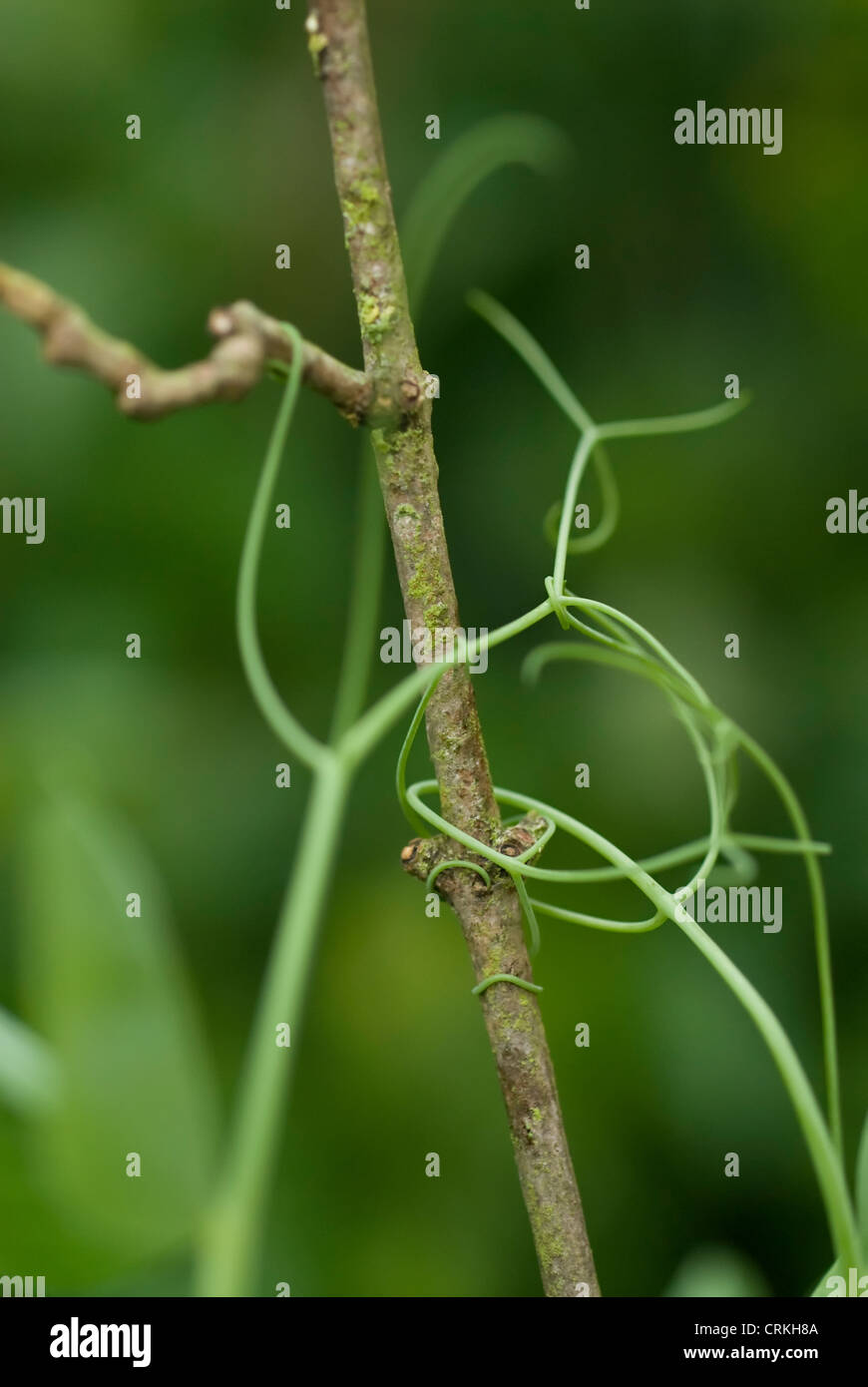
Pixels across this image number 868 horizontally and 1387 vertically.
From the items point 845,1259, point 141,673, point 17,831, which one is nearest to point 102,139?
point 141,673

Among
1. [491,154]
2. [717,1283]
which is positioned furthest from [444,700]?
[491,154]

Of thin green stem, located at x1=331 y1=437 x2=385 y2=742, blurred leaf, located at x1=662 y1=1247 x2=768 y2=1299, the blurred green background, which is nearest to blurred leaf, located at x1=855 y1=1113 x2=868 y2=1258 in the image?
blurred leaf, located at x1=662 y1=1247 x2=768 y2=1299

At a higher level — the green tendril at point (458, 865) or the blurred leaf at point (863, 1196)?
the green tendril at point (458, 865)

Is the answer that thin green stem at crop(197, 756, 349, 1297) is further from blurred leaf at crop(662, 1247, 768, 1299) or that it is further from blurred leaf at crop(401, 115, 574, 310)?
blurred leaf at crop(401, 115, 574, 310)

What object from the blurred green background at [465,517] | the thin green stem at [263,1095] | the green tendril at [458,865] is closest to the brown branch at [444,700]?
the green tendril at [458,865]

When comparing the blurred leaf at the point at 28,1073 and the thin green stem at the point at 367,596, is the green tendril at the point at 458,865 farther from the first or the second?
the blurred leaf at the point at 28,1073

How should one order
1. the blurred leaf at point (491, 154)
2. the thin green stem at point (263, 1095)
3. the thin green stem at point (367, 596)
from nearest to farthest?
1. the thin green stem at point (263, 1095)
2. the thin green stem at point (367, 596)
3. the blurred leaf at point (491, 154)
